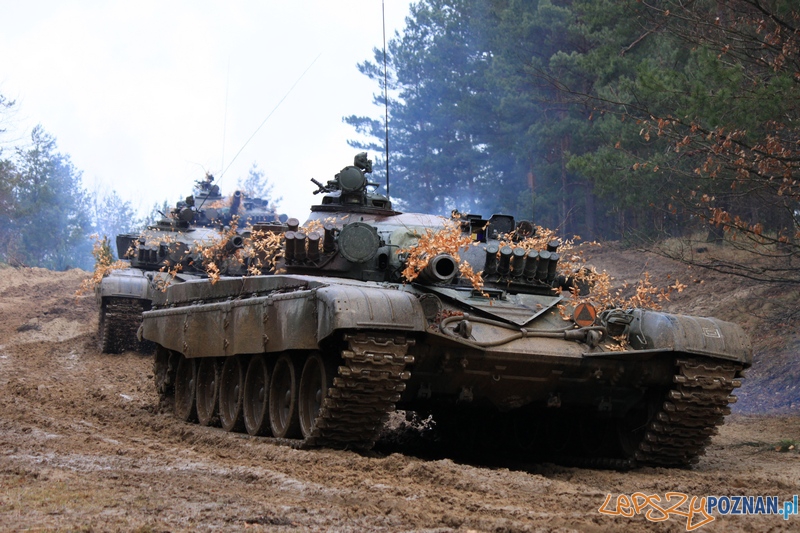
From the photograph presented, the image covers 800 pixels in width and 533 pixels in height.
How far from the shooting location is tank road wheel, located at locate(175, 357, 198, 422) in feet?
44.4

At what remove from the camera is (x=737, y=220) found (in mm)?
12281

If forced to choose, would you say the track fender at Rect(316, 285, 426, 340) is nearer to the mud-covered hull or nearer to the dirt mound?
the mud-covered hull

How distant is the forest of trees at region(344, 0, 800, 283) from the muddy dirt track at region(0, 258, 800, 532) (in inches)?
146

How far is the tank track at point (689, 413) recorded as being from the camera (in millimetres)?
9422

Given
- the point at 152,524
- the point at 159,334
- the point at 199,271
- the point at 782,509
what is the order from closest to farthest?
1. the point at 152,524
2. the point at 782,509
3. the point at 159,334
4. the point at 199,271

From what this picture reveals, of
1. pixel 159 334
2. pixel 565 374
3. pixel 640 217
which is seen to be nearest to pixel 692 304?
pixel 640 217

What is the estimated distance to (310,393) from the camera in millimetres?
10234

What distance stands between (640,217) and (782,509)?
68.9 feet

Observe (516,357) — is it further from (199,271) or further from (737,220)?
(199,271)

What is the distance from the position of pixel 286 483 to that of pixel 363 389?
5.06ft

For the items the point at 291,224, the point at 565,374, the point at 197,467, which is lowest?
the point at 197,467

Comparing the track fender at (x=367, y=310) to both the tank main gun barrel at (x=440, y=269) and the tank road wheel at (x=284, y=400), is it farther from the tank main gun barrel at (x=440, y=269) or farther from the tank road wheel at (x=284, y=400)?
the tank road wheel at (x=284, y=400)

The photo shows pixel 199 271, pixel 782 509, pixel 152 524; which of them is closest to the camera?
pixel 152 524

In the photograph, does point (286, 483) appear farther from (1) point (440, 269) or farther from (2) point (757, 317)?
(2) point (757, 317)
